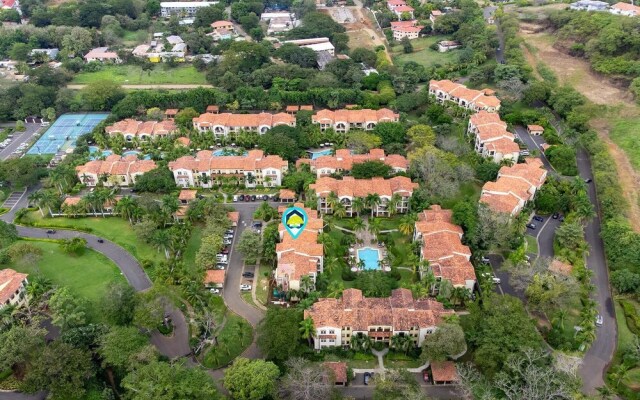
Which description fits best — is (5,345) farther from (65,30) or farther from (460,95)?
(65,30)

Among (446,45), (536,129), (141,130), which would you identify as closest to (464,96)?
(536,129)

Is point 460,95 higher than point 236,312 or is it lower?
higher

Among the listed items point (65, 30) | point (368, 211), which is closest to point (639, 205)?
point (368, 211)

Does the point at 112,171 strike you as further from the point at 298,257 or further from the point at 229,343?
the point at 229,343

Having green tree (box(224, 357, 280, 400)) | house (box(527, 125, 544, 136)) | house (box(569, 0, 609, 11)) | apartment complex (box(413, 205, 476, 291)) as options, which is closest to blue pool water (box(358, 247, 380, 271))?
apartment complex (box(413, 205, 476, 291))

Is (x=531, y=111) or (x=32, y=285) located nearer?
(x=32, y=285)

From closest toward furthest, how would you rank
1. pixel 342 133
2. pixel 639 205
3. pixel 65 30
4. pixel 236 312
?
pixel 236 312 → pixel 639 205 → pixel 342 133 → pixel 65 30
